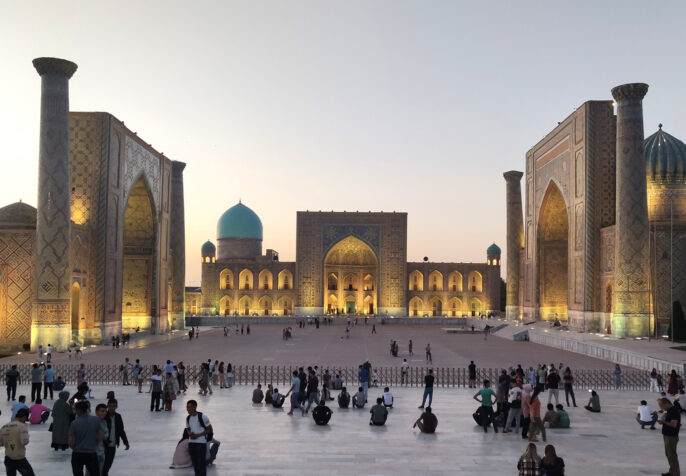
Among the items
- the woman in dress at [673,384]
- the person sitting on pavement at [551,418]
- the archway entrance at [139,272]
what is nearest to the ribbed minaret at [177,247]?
the archway entrance at [139,272]

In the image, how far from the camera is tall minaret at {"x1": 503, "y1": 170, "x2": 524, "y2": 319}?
4525 centimetres

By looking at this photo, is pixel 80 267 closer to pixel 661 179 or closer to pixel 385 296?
pixel 661 179

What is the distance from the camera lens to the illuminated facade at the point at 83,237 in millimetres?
23438

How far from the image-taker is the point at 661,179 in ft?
105

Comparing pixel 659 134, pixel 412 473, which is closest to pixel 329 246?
pixel 659 134

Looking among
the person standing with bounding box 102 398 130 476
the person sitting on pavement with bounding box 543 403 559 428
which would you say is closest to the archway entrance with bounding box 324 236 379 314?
the person sitting on pavement with bounding box 543 403 559 428

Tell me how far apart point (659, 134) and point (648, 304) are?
11.1 meters

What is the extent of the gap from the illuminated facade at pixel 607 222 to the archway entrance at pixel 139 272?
22339 mm

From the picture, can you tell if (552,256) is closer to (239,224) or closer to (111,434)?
(239,224)

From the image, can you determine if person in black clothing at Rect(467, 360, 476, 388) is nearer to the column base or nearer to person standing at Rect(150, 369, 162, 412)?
person standing at Rect(150, 369, 162, 412)

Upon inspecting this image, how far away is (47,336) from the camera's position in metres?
23.1

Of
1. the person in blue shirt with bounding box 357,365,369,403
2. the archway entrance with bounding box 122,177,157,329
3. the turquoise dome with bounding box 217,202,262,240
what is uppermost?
the turquoise dome with bounding box 217,202,262,240

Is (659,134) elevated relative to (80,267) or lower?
elevated

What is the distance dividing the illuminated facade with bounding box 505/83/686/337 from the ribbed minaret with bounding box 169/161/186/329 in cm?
2179
